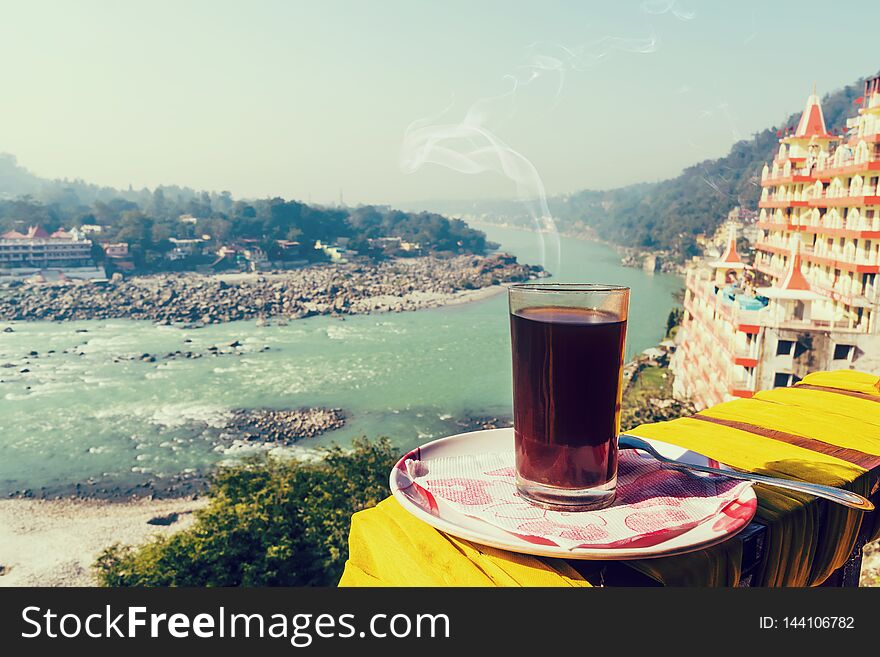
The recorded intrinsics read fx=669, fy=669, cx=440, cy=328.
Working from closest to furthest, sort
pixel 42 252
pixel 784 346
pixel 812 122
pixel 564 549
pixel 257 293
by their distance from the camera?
pixel 564 549 → pixel 784 346 → pixel 812 122 → pixel 257 293 → pixel 42 252

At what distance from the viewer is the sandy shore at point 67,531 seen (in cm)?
801

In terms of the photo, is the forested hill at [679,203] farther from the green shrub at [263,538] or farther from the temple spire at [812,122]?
the green shrub at [263,538]

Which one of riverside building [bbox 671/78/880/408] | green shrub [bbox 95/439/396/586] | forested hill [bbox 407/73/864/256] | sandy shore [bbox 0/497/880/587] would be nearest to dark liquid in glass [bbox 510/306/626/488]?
green shrub [bbox 95/439/396/586]

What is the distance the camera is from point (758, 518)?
520 mm

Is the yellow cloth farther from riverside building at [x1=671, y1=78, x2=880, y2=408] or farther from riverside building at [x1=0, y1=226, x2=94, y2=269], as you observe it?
riverside building at [x1=0, y1=226, x2=94, y2=269]

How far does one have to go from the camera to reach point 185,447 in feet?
37.9

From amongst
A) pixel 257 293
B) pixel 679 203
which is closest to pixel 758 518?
pixel 257 293

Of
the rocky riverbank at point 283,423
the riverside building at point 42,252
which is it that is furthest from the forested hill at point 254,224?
the rocky riverbank at point 283,423

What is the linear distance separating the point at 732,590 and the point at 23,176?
70.2m

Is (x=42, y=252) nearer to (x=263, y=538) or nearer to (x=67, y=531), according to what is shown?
(x=67, y=531)

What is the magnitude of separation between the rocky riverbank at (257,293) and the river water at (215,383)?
112cm

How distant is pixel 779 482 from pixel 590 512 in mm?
149

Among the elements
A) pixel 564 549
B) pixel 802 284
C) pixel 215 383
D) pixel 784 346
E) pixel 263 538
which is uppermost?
pixel 564 549

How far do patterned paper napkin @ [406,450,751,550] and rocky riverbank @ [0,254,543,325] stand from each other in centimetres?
2268
